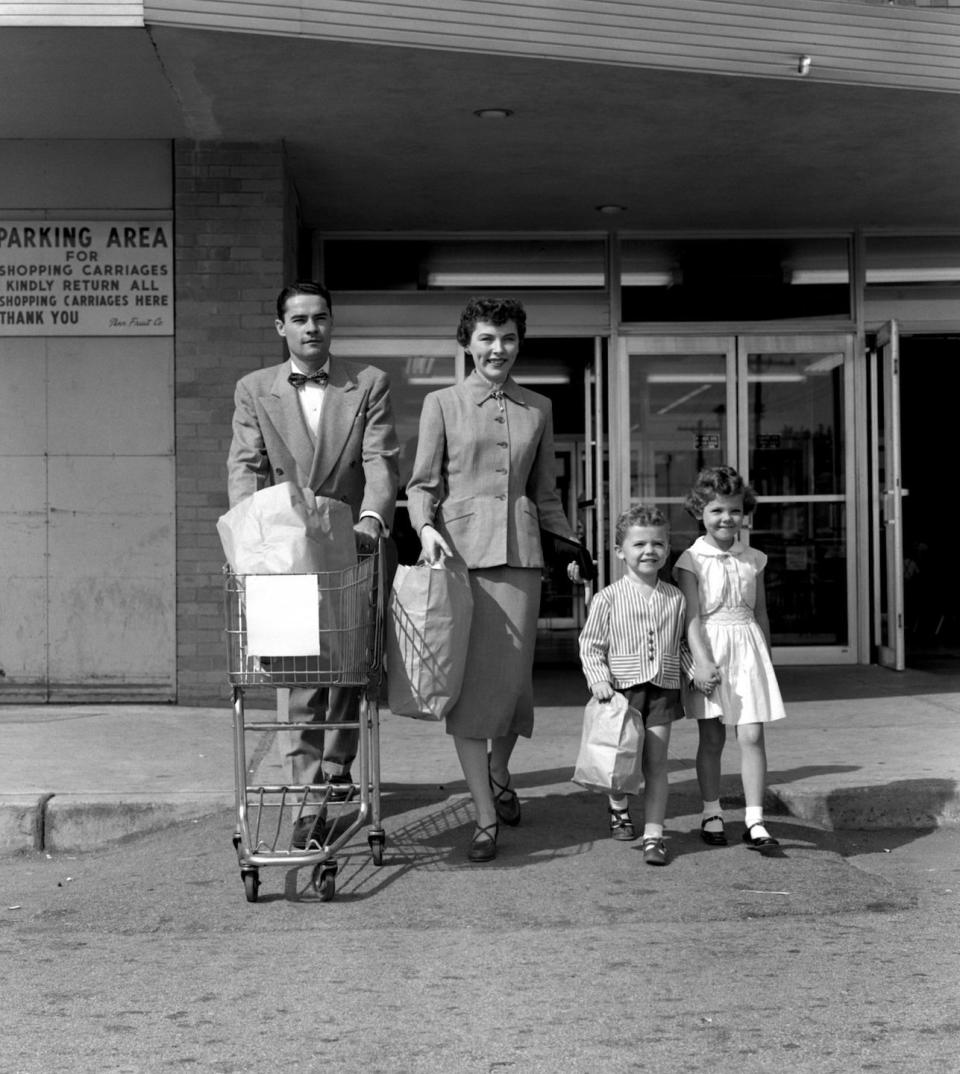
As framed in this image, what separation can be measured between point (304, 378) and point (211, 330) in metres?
3.86

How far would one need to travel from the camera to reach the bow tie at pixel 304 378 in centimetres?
576

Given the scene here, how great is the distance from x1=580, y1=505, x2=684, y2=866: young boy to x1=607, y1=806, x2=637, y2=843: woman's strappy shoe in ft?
0.70

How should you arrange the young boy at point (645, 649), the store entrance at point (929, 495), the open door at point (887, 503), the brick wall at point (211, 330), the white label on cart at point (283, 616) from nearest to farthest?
the white label on cart at point (283, 616), the young boy at point (645, 649), the brick wall at point (211, 330), the open door at point (887, 503), the store entrance at point (929, 495)

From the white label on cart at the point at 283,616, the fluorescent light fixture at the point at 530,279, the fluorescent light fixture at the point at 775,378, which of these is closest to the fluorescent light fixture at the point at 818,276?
the fluorescent light fixture at the point at 775,378

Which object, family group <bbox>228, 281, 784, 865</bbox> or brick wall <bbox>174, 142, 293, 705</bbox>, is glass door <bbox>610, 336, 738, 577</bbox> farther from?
family group <bbox>228, 281, 784, 865</bbox>

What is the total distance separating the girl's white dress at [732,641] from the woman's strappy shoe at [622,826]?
483 millimetres

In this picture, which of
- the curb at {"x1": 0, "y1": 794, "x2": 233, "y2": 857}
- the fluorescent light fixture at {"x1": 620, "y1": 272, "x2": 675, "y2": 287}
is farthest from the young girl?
the fluorescent light fixture at {"x1": 620, "y1": 272, "x2": 675, "y2": 287}

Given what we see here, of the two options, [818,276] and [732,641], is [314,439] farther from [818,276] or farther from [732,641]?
[818,276]

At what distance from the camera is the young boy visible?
5543 mm

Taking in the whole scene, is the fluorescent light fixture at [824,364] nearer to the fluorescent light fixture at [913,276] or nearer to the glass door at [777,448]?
the glass door at [777,448]

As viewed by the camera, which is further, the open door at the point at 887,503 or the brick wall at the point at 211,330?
the open door at the point at 887,503

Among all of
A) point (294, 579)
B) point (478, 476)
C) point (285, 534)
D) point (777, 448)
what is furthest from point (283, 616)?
point (777, 448)

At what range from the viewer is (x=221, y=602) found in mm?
9266

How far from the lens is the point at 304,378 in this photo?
5.76 meters
